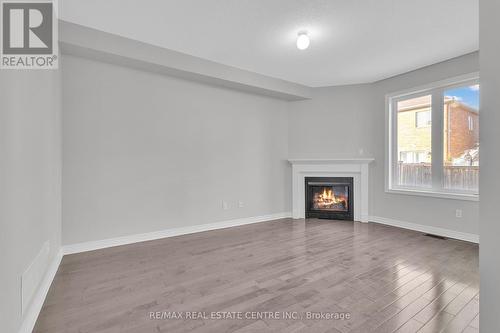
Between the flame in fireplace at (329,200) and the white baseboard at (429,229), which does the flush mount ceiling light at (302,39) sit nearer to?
the flame in fireplace at (329,200)

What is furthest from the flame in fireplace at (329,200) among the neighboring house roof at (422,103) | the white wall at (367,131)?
the neighboring house roof at (422,103)

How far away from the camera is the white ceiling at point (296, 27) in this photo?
2.65 m

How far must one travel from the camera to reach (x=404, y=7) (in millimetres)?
2660

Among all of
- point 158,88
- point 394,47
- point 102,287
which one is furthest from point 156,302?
point 394,47

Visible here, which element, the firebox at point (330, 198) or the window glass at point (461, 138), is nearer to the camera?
the window glass at point (461, 138)

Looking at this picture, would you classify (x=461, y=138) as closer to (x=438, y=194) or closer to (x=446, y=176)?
(x=446, y=176)

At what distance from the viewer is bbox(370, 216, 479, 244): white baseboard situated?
377 cm

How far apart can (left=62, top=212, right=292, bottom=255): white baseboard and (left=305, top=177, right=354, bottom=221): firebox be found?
74 cm

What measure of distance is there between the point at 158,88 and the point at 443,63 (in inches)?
179

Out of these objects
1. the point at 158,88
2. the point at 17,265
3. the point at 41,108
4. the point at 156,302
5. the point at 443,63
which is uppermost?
the point at 443,63

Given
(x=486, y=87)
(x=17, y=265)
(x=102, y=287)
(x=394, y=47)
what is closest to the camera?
(x=486, y=87)

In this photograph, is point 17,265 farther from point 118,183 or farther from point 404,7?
point 404,7

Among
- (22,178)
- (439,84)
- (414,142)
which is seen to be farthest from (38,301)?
(439,84)

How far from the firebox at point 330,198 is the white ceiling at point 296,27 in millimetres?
2304
